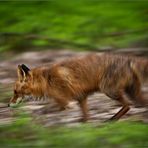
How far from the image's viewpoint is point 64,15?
17688mm

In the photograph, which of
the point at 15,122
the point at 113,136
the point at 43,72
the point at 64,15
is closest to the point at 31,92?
the point at 43,72

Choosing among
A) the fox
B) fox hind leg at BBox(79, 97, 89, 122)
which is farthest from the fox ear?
fox hind leg at BBox(79, 97, 89, 122)

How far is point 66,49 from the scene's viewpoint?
15.2 m

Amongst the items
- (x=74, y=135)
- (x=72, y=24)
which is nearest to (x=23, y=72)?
(x=74, y=135)

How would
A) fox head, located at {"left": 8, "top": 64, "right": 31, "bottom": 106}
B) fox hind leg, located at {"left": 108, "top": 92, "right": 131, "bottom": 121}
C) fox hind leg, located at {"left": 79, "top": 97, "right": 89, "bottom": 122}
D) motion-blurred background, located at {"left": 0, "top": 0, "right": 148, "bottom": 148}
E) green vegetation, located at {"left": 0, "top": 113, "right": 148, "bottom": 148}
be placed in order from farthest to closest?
fox head, located at {"left": 8, "top": 64, "right": 31, "bottom": 106} → fox hind leg, located at {"left": 79, "top": 97, "right": 89, "bottom": 122} → fox hind leg, located at {"left": 108, "top": 92, "right": 131, "bottom": 121} → motion-blurred background, located at {"left": 0, "top": 0, "right": 148, "bottom": 148} → green vegetation, located at {"left": 0, "top": 113, "right": 148, "bottom": 148}

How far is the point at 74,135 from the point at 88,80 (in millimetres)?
2048

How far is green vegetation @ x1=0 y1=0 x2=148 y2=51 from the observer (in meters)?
15.4

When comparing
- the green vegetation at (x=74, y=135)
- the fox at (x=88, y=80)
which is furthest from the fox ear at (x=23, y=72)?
the green vegetation at (x=74, y=135)

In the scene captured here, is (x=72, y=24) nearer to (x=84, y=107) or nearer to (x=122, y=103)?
(x=84, y=107)

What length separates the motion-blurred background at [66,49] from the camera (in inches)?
352

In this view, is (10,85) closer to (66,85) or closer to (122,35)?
(66,85)

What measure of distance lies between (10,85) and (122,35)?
3.41 m

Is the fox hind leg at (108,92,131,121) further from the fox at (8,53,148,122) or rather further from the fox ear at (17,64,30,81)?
the fox ear at (17,64,30,81)

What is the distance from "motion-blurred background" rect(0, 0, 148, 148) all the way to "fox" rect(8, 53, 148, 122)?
269mm
